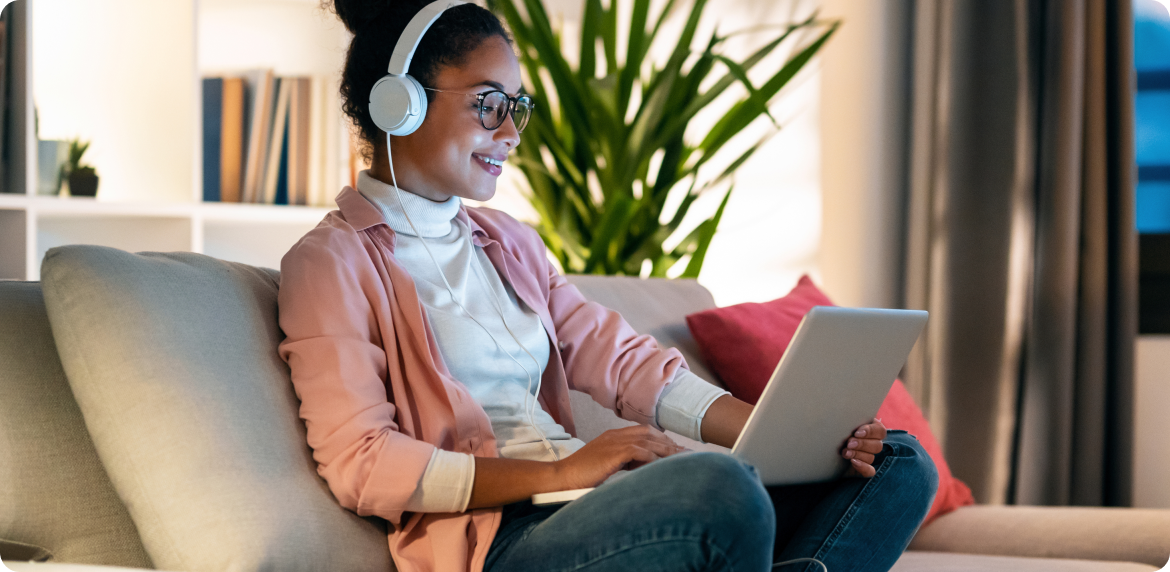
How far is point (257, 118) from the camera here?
89.0 inches

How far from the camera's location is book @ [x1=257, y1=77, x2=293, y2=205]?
89.4 inches

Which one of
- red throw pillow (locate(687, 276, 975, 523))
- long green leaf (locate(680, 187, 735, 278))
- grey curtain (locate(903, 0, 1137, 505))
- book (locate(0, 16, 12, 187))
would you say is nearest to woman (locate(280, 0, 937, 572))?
red throw pillow (locate(687, 276, 975, 523))

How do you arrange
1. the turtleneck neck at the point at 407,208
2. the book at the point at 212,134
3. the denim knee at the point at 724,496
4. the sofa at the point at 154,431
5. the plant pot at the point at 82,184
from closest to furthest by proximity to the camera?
the denim knee at the point at 724,496
the sofa at the point at 154,431
the turtleneck neck at the point at 407,208
the plant pot at the point at 82,184
the book at the point at 212,134

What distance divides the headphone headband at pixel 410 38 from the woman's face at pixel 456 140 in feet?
0.21

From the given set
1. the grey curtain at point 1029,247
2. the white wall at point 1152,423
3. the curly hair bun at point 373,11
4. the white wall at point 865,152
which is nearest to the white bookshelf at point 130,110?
the curly hair bun at point 373,11

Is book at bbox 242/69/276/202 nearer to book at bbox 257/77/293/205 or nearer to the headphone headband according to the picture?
book at bbox 257/77/293/205

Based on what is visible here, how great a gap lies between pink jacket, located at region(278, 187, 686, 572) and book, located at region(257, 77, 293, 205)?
1110 millimetres

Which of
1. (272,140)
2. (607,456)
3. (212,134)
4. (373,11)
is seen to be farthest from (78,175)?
(607,456)

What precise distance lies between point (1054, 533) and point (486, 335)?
105cm

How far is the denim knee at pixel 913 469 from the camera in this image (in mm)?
1165

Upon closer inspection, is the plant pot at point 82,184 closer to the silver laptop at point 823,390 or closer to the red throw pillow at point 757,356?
the red throw pillow at point 757,356

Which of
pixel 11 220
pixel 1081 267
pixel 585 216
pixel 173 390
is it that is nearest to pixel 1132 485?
pixel 1081 267

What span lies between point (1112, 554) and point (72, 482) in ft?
4.92

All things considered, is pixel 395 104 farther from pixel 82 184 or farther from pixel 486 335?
pixel 82 184
